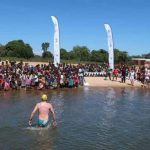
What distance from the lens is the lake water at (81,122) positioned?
49.9ft

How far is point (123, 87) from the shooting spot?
3697 cm

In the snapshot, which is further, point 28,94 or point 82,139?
point 28,94

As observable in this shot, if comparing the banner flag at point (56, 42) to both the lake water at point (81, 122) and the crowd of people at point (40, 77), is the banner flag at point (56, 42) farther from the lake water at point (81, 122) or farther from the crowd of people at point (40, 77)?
the lake water at point (81, 122)

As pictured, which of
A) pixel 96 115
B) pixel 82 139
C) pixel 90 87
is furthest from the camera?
pixel 90 87

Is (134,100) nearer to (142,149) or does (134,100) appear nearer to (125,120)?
(125,120)

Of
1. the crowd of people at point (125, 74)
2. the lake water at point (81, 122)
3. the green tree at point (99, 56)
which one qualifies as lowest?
the lake water at point (81, 122)

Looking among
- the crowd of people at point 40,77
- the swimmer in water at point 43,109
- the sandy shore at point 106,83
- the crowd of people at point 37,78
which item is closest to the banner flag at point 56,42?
the crowd of people at point 40,77

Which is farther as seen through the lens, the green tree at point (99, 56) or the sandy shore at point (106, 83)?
the green tree at point (99, 56)

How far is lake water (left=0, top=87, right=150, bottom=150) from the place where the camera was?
15219 millimetres

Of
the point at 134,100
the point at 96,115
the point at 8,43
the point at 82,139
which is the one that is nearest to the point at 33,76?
the point at 134,100

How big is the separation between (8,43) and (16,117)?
93.3 meters

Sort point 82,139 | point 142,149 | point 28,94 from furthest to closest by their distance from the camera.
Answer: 1. point 28,94
2. point 82,139
3. point 142,149

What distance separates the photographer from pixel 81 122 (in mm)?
19359

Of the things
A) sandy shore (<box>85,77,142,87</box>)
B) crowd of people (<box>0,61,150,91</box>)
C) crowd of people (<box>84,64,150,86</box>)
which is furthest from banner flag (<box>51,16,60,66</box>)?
crowd of people (<box>84,64,150,86</box>)
